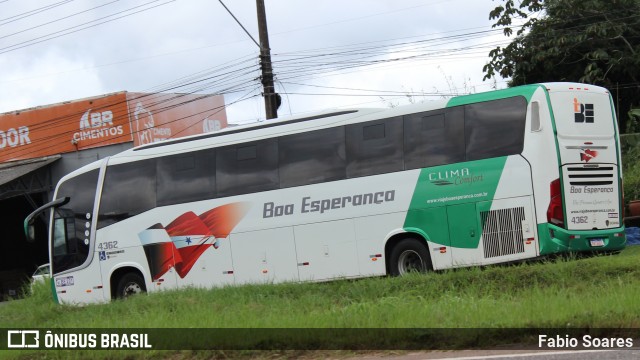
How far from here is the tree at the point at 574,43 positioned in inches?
941

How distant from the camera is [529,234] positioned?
1159cm

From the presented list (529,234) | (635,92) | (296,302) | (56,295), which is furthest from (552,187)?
(635,92)

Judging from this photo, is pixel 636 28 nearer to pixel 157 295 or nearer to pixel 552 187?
pixel 552 187

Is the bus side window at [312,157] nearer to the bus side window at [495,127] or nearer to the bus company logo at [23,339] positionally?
the bus side window at [495,127]

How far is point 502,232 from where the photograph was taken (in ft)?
38.8

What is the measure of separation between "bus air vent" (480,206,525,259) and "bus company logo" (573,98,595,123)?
5.95 feet

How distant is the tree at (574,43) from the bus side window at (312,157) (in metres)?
12.5

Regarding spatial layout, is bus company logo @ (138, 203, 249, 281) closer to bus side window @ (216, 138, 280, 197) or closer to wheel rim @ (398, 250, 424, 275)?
bus side window @ (216, 138, 280, 197)

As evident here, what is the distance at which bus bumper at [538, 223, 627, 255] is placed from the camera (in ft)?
37.6

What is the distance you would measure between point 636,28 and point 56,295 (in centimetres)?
1992

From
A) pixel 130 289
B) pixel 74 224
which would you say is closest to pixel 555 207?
pixel 130 289

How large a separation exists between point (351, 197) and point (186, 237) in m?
3.58

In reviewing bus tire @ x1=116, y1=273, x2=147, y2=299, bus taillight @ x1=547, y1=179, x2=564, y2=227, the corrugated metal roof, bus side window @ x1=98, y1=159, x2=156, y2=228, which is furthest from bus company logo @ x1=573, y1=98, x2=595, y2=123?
the corrugated metal roof

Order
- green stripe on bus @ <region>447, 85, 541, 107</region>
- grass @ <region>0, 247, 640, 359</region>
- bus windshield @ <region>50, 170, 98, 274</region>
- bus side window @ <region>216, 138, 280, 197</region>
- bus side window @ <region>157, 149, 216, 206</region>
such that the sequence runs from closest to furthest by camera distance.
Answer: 1. grass @ <region>0, 247, 640, 359</region>
2. green stripe on bus @ <region>447, 85, 541, 107</region>
3. bus side window @ <region>216, 138, 280, 197</region>
4. bus side window @ <region>157, 149, 216, 206</region>
5. bus windshield @ <region>50, 170, 98, 274</region>
